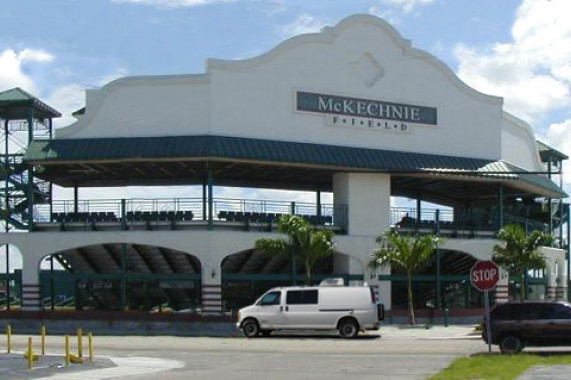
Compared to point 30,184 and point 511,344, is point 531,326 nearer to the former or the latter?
point 511,344

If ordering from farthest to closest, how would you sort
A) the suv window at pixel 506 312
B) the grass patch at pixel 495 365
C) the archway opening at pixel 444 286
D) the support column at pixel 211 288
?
the archway opening at pixel 444 286 < the support column at pixel 211 288 < the suv window at pixel 506 312 < the grass patch at pixel 495 365

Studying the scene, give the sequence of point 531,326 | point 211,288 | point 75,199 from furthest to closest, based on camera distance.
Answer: point 75,199 < point 211,288 < point 531,326

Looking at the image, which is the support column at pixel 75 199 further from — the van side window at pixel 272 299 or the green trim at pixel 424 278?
the van side window at pixel 272 299

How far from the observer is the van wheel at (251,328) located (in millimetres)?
39062

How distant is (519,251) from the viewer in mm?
52219

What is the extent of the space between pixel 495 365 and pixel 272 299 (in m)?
16.7

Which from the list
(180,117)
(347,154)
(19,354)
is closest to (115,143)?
(180,117)

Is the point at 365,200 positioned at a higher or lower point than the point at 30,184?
lower

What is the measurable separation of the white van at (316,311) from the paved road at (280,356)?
0.61m

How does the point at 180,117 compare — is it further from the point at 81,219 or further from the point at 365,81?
the point at 365,81

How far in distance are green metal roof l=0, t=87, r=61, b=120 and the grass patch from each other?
32.0m

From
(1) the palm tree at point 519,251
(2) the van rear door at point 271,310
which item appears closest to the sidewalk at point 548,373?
(2) the van rear door at point 271,310

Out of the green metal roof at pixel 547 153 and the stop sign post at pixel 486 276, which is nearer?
the stop sign post at pixel 486 276

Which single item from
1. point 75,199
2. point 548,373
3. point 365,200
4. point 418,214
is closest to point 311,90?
point 365,200
